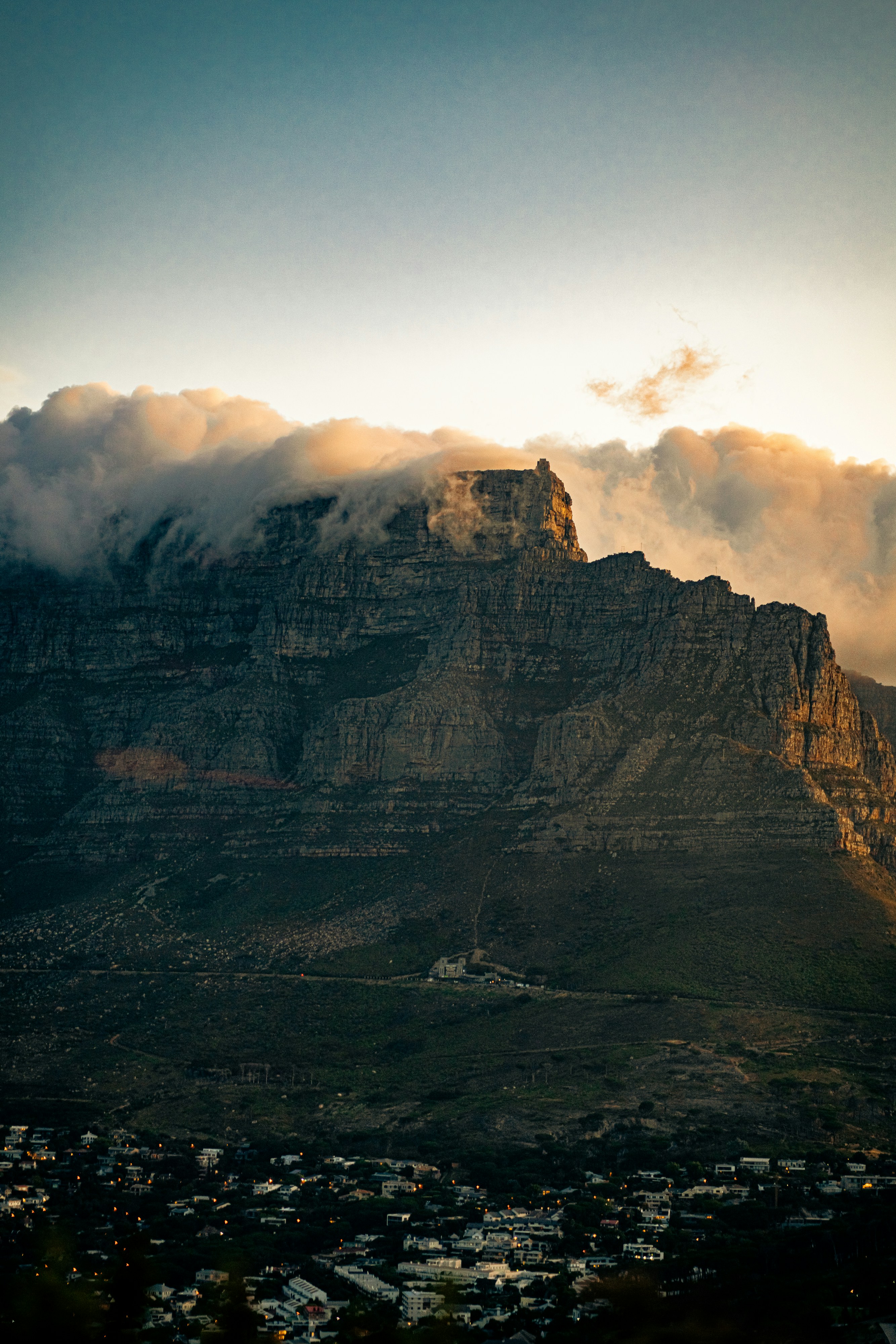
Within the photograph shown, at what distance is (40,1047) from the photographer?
157125mm

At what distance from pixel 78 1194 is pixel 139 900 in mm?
87458

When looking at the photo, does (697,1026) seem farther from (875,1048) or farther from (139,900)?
(139,900)

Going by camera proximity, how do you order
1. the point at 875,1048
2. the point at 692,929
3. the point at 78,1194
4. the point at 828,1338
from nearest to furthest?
the point at 828,1338 → the point at 78,1194 → the point at 875,1048 → the point at 692,929

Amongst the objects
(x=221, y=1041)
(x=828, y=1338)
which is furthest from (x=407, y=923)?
(x=828, y=1338)

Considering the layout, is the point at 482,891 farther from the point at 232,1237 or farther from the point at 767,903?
the point at 232,1237

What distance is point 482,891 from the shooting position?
7338 inches

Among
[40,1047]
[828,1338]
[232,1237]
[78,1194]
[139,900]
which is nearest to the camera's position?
[828,1338]

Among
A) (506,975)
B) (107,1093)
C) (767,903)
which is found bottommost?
(107,1093)

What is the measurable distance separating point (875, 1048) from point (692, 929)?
29223 millimetres

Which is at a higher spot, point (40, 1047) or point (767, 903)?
point (767, 903)

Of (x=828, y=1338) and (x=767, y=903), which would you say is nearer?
(x=828, y=1338)

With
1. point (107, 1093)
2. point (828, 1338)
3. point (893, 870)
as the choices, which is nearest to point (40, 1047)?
point (107, 1093)

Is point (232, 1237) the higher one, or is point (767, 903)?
point (767, 903)

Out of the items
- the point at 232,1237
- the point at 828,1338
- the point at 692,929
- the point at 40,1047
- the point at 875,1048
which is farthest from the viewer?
the point at 692,929
